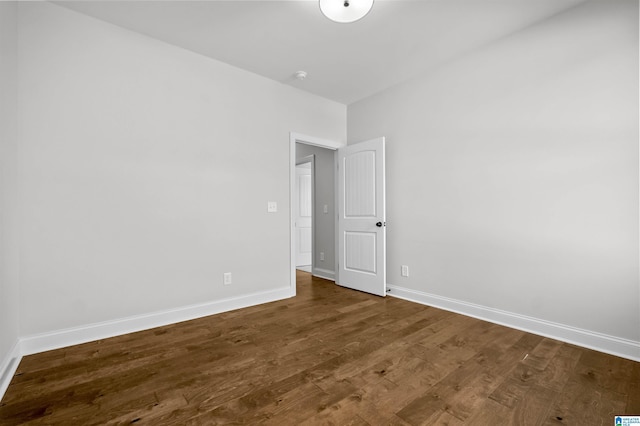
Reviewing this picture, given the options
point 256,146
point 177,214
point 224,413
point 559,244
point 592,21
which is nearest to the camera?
point 224,413

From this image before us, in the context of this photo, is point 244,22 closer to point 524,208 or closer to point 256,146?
point 256,146

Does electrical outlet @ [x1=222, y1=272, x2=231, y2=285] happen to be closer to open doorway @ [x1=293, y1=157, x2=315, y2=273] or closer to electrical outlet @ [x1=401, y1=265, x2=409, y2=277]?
electrical outlet @ [x1=401, y1=265, x2=409, y2=277]

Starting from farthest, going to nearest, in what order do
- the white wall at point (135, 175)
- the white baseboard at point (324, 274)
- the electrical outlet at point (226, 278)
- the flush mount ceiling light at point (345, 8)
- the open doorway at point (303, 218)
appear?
the open doorway at point (303, 218), the white baseboard at point (324, 274), the electrical outlet at point (226, 278), the white wall at point (135, 175), the flush mount ceiling light at point (345, 8)

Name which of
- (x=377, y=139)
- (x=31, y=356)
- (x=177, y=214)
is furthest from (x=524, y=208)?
(x=31, y=356)

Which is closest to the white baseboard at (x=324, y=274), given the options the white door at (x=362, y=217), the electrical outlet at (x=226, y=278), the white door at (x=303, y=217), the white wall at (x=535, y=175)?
the white door at (x=362, y=217)

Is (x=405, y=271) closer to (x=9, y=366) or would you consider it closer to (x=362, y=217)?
(x=362, y=217)

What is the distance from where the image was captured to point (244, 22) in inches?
98.9

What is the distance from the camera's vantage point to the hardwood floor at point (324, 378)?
4.83 ft

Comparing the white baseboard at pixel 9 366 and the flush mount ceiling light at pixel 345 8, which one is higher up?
the flush mount ceiling light at pixel 345 8

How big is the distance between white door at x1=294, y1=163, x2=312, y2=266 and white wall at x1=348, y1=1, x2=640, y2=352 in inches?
116

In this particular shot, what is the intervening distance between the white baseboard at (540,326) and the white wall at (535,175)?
3cm

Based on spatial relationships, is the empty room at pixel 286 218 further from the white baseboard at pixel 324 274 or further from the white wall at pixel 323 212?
the white wall at pixel 323 212

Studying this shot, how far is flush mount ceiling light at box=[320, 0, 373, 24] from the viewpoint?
6.84 feet

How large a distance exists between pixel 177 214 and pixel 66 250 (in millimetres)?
864
